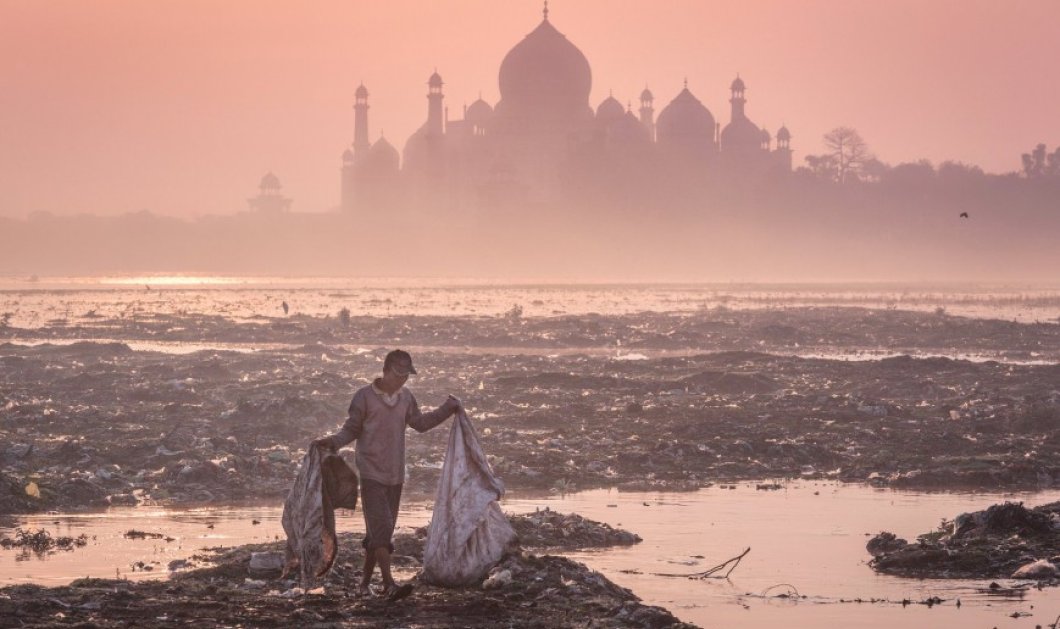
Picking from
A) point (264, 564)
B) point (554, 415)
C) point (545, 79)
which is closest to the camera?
point (264, 564)

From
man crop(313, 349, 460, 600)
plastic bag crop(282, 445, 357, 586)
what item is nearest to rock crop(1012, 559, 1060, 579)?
man crop(313, 349, 460, 600)

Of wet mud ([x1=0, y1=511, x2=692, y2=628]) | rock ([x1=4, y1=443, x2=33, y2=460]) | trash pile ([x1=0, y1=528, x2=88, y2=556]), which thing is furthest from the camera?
rock ([x1=4, y1=443, x2=33, y2=460])

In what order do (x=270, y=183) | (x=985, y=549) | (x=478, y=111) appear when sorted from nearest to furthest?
1. (x=985, y=549)
2. (x=478, y=111)
3. (x=270, y=183)

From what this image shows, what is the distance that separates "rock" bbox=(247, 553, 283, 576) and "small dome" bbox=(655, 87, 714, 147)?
305ft

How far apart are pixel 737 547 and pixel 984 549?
159cm

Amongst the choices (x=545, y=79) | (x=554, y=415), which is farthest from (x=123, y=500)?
(x=545, y=79)

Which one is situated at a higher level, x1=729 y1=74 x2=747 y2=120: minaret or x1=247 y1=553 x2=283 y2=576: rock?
x1=729 y1=74 x2=747 y2=120: minaret

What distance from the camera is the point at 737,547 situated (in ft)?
36.9

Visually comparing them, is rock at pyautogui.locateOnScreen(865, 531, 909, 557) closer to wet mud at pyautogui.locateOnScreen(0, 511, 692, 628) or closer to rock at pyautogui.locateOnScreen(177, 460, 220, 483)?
wet mud at pyautogui.locateOnScreen(0, 511, 692, 628)

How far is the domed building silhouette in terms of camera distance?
316ft

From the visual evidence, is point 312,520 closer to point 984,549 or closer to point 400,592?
point 400,592

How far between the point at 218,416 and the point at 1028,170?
10869 centimetres

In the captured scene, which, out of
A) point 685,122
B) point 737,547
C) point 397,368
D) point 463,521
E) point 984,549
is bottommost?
point 737,547

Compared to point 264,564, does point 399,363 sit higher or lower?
higher
